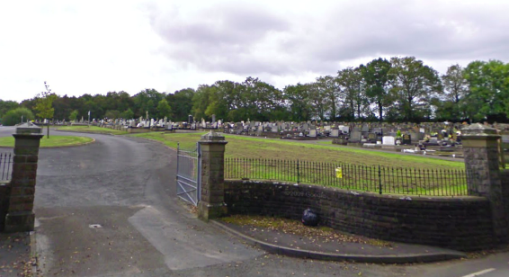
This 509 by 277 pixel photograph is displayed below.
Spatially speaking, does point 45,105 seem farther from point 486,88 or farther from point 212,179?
point 486,88

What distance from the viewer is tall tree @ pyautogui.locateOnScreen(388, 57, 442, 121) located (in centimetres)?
5269

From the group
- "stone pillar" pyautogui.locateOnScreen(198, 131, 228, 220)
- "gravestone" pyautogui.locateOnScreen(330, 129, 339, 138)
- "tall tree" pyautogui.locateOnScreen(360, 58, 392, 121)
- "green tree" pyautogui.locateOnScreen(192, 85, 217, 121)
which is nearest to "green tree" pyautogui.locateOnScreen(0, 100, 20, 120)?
"green tree" pyautogui.locateOnScreen(192, 85, 217, 121)

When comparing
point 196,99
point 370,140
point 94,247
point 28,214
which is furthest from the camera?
point 196,99

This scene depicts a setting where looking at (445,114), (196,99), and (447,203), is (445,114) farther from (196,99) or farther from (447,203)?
(196,99)

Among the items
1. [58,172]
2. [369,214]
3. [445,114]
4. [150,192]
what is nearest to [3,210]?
[150,192]

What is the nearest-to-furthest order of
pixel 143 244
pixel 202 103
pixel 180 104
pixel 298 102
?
pixel 143 244, pixel 298 102, pixel 202 103, pixel 180 104

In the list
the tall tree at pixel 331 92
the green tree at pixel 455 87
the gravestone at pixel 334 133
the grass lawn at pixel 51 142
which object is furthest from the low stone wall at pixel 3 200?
the tall tree at pixel 331 92

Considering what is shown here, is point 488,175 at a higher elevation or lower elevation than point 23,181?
higher

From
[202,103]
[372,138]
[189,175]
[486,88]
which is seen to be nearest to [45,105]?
[189,175]

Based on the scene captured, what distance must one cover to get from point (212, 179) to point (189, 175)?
2183 millimetres

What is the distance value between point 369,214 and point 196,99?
78066mm

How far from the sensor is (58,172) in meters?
13.5

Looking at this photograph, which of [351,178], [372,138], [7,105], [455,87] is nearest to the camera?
[351,178]

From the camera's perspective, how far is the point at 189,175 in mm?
11086
